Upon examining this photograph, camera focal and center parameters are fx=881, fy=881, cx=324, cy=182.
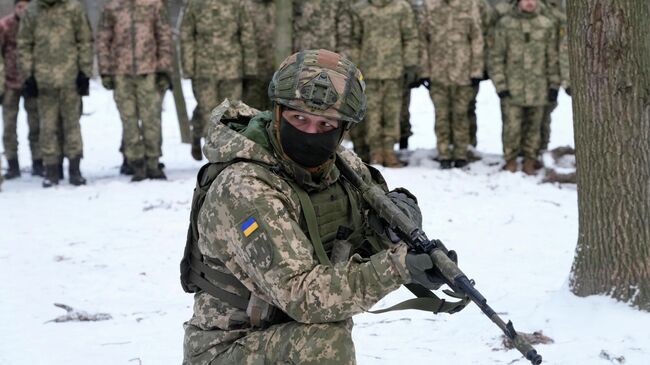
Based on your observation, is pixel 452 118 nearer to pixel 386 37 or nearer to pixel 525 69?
pixel 525 69

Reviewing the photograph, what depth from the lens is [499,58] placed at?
10.0 meters

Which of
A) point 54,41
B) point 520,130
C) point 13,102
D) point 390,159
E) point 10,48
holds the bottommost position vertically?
point 390,159

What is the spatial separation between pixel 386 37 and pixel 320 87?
715 cm

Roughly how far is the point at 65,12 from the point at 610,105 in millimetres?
6748

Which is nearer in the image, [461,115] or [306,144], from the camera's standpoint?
[306,144]

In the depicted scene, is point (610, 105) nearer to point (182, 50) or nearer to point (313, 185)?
point (313, 185)

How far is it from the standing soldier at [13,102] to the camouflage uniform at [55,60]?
1.25 ft

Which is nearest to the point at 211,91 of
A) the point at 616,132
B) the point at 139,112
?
the point at 139,112

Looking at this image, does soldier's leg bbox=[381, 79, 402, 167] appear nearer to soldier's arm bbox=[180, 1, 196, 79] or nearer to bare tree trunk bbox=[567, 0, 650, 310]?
soldier's arm bbox=[180, 1, 196, 79]

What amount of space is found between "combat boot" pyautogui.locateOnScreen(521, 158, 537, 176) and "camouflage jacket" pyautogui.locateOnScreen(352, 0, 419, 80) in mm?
1709

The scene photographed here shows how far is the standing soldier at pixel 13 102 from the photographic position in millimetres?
10148

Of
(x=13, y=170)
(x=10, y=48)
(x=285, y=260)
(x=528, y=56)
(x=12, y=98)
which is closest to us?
(x=285, y=260)

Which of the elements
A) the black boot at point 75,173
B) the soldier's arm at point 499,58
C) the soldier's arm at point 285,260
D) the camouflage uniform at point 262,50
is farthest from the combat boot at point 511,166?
the soldier's arm at point 285,260

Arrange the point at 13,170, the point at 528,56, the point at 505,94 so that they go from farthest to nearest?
the point at 13,170
the point at 505,94
the point at 528,56
